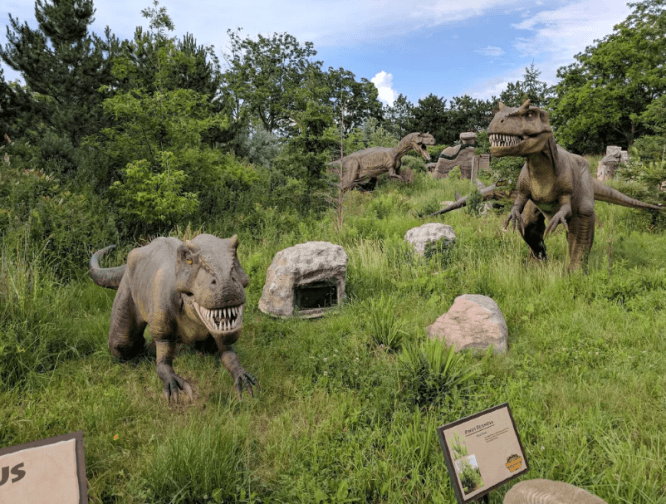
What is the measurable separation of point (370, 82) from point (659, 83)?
16605 mm

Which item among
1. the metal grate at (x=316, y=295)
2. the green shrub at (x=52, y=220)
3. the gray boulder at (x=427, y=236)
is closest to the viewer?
the metal grate at (x=316, y=295)

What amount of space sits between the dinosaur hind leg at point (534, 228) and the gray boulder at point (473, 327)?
1.95 metres

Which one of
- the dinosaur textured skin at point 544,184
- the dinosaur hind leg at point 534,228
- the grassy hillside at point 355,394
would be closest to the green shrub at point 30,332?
the grassy hillside at point 355,394

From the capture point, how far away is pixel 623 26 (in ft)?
81.7

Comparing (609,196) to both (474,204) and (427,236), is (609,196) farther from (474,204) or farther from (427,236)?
(474,204)

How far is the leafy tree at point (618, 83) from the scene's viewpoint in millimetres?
23506

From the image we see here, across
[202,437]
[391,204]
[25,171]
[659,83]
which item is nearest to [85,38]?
[25,171]

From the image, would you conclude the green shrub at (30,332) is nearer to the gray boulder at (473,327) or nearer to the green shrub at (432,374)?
the green shrub at (432,374)

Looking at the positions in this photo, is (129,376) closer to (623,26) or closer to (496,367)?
(496,367)

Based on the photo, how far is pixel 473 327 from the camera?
3.50 m

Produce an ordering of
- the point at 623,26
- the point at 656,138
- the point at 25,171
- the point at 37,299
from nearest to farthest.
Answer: the point at 37,299
the point at 25,171
the point at 656,138
the point at 623,26

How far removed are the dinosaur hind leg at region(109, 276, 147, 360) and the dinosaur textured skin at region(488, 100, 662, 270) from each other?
3.62 meters

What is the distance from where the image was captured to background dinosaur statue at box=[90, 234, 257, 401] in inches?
88.0

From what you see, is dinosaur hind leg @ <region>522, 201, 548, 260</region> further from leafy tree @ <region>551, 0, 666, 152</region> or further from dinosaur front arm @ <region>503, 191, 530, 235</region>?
leafy tree @ <region>551, 0, 666, 152</region>
